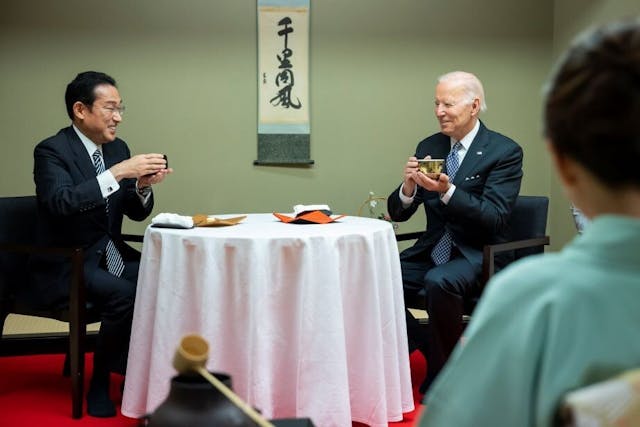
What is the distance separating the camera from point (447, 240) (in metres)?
3.66

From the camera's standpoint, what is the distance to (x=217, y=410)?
4.37 feet

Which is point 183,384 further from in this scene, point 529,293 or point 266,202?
point 266,202

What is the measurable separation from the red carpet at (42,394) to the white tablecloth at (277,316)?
25 cm

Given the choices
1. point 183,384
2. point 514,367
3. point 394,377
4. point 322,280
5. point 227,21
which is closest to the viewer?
point 514,367

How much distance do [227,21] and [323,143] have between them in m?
0.94

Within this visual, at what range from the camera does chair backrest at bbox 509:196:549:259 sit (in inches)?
143

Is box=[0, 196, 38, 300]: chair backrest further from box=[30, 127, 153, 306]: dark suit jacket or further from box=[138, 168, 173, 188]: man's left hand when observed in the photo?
box=[138, 168, 173, 188]: man's left hand

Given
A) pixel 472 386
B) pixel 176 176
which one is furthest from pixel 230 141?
pixel 472 386

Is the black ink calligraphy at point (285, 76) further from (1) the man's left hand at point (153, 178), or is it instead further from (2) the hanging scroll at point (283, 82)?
(1) the man's left hand at point (153, 178)

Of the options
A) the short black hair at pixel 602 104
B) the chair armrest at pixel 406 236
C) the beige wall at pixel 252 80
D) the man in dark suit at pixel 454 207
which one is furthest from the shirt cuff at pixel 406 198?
the short black hair at pixel 602 104

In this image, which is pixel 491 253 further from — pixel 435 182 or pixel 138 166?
pixel 138 166

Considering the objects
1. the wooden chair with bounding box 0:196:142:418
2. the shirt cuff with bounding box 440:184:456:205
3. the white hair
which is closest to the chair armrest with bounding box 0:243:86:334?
the wooden chair with bounding box 0:196:142:418

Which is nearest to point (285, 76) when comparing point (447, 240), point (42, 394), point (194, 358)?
point (447, 240)

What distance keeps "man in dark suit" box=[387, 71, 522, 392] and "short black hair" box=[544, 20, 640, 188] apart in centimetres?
241
